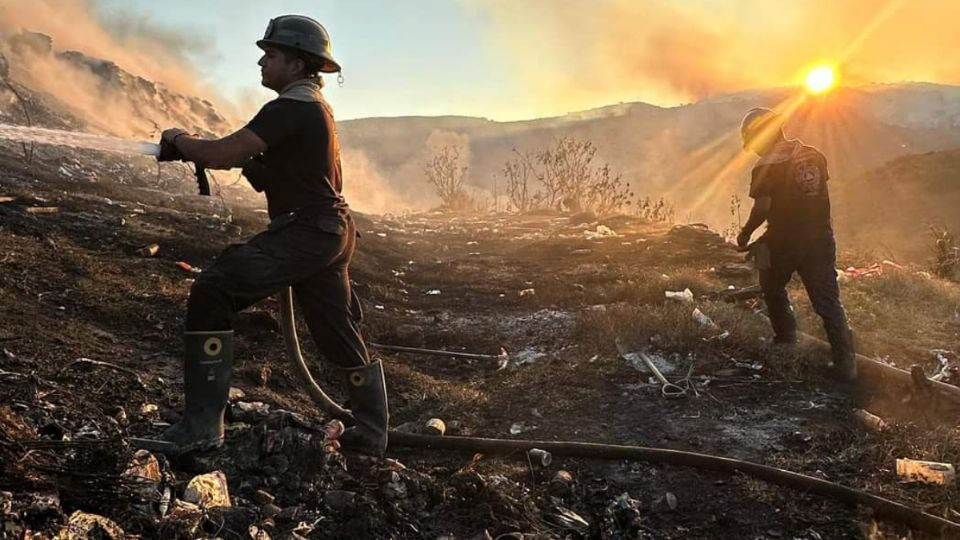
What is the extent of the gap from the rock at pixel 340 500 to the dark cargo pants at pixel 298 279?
0.59 m

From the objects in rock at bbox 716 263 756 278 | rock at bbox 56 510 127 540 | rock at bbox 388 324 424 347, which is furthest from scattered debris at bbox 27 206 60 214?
rock at bbox 716 263 756 278

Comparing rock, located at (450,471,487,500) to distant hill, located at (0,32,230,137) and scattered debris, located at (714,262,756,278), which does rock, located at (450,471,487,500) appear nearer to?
scattered debris, located at (714,262,756,278)

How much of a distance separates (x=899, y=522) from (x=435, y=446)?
1977 millimetres

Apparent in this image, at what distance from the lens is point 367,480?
270 centimetres

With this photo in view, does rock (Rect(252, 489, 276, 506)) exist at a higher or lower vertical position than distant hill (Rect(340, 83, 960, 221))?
lower

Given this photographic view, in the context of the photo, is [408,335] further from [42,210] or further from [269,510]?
[42,210]

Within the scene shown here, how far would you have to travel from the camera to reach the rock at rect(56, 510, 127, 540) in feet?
5.51

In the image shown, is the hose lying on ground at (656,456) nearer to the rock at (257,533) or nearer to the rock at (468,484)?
the rock at (468,484)

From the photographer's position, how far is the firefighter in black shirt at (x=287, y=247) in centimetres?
248

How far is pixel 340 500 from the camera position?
8.00 feet

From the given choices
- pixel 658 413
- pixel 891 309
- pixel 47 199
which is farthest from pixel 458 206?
pixel 658 413

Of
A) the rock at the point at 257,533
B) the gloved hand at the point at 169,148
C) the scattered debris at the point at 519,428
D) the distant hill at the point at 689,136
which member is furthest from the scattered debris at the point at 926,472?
the distant hill at the point at 689,136

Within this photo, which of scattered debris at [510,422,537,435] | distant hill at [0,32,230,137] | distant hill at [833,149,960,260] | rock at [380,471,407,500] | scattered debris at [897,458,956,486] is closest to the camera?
rock at [380,471,407,500]

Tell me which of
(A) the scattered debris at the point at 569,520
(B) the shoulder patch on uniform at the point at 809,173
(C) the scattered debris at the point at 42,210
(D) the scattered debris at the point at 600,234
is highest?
(B) the shoulder patch on uniform at the point at 809,173
